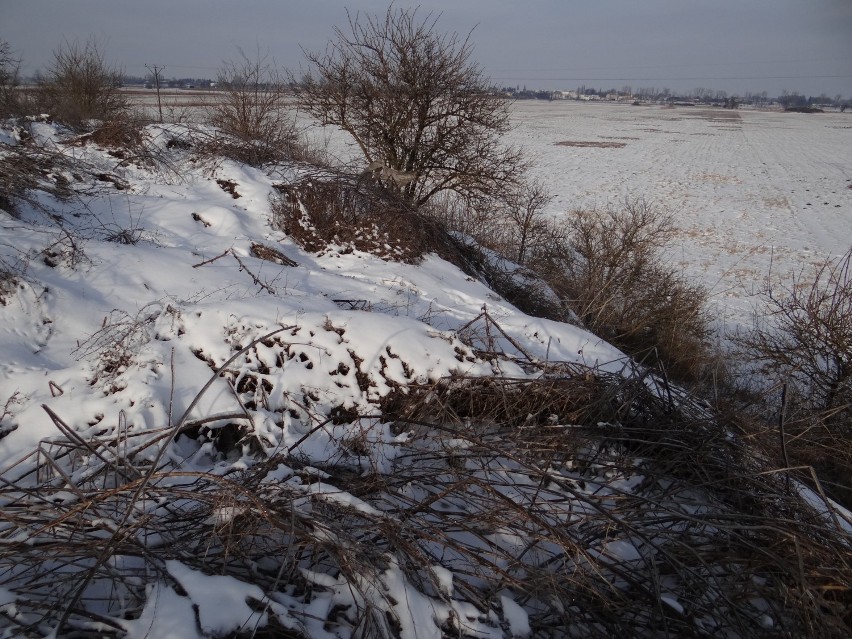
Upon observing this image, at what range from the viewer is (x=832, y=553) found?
2121mm

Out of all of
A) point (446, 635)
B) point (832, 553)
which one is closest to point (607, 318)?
point (832, 553)

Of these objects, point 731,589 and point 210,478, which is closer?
point 731,589

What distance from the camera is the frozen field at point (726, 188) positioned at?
16031 mm

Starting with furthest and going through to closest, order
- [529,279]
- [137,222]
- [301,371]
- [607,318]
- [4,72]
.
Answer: [4,72], [607,318], [529,279], [137,222], [301,371]

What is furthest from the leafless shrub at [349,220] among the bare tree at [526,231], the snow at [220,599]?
the bare tree at [526,231]

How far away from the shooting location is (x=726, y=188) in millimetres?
26547

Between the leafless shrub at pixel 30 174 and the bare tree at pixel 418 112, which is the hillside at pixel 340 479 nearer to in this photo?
the leafless shrub at pixel 30 174

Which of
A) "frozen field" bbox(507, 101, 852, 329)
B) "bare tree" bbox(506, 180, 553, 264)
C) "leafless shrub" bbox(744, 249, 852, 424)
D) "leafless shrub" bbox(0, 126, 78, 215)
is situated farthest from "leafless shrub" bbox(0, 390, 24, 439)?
"frozen field" bbox(507, 101, 852, 329)

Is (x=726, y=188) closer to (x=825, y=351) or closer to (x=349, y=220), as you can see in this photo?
(x=825, y=351)

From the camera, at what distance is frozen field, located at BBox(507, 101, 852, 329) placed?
16.0 meters

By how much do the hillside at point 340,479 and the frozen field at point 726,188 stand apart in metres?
10.6

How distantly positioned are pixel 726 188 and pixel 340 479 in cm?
3105

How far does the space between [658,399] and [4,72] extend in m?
17.9

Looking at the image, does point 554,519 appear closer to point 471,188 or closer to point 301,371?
point 301,371
